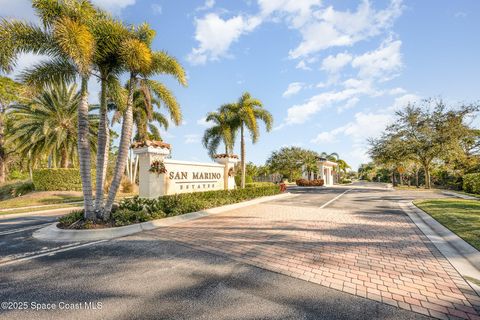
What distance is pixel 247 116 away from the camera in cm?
1966

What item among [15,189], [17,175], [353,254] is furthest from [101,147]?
[17,175]

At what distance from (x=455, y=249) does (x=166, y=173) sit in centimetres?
983

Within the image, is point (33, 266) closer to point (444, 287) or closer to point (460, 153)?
point (444, 287)

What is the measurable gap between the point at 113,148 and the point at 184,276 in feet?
168

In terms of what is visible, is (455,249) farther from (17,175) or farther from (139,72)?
(17,175)

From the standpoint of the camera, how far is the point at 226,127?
2127 cm

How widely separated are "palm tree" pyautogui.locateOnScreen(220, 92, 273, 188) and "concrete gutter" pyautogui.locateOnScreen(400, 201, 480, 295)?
1352 cm

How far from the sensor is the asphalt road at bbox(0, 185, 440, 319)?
2.98m

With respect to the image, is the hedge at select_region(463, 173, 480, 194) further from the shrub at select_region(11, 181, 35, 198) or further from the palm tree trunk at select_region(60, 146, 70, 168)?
the shrub at select_region(11, 181, 35, 198)

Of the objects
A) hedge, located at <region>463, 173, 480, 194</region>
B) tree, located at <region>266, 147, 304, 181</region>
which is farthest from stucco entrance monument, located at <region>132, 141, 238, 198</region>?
tree, located at <region>266, 147, 304, 181</region>

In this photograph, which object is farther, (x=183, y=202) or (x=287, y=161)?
(x=287, y=161)

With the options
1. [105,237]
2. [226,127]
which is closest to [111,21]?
[105,237]

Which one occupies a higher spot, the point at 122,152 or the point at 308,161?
the point at 308,161

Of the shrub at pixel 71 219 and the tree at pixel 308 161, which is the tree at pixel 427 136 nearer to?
the tree at pixel 308 161
